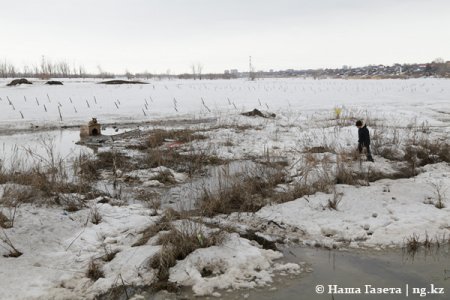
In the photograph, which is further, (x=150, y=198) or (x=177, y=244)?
(x=150, y=198)

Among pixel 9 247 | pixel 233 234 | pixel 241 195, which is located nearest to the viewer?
pixel 9 247

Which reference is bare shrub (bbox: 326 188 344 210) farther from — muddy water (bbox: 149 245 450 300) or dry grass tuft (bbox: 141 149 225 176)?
dry grass tuft (bbox: 141 149 225 176)

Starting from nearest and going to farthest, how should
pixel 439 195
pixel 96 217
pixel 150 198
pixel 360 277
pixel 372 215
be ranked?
pixel 360 277 < pixel 96 217 < pixel 372 215 < pixel 439 195 < pixel 150 198

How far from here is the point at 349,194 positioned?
6680 mm

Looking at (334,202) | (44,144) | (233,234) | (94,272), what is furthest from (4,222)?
(44,144)

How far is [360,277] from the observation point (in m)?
4.26

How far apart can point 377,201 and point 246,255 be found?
295 cm

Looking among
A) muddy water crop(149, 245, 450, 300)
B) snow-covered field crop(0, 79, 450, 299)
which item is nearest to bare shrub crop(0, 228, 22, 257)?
snow-covered field crop(0, 79, 450, 299)

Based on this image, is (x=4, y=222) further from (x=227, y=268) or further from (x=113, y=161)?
(x=113, y=161)

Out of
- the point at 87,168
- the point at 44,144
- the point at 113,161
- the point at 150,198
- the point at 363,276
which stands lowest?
the point at 363,276

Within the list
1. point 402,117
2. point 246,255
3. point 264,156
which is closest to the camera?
point 246,255

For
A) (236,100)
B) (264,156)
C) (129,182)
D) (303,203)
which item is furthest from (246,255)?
(236,100)

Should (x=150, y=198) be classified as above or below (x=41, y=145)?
below

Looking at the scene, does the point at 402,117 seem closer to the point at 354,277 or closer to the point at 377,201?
the point at 377,201
